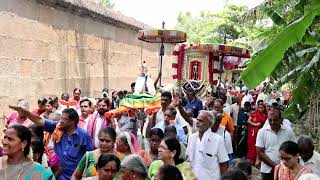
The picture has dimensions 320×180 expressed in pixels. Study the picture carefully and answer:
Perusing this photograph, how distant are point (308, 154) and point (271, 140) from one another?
1.35m

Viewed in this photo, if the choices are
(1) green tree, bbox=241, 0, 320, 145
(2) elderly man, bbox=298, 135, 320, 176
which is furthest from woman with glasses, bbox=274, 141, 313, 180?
(1) green tree, bbox=241, 0, 320, 145

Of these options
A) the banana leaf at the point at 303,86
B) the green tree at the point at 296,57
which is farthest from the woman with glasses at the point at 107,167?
the banana leaf at the point at 303,86

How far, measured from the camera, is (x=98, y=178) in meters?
4.27

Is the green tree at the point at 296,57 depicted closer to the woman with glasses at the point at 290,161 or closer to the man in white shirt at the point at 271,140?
the man in white shirt at the point at 271,140

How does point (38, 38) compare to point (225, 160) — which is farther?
point (38, 38)

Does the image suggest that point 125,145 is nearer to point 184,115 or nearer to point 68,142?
point 68,142

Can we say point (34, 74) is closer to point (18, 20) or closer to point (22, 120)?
point (18, 20)

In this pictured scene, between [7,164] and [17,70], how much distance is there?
451cm

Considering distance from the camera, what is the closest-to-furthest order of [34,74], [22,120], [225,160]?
[225,160]
[22,120]
[34,74]

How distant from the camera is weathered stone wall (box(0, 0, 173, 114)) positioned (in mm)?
8242

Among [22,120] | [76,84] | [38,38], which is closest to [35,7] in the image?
[38,38]

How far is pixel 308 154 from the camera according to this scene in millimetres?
5223

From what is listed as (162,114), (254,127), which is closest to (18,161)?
(162,114)

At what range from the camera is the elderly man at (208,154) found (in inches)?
228
